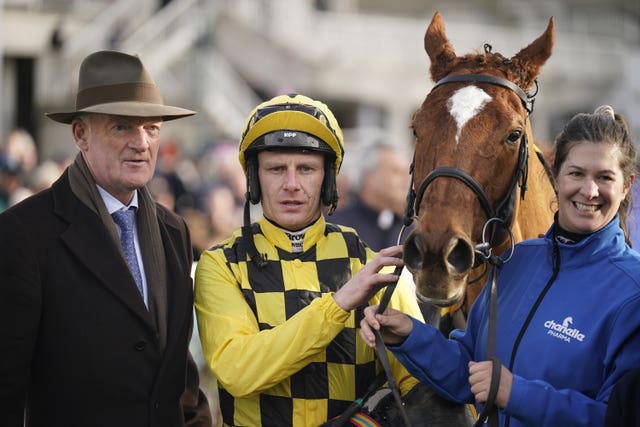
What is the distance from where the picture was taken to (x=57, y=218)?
2.84 m

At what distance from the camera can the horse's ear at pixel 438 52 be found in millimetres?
3047

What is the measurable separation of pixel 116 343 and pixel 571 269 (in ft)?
4.87

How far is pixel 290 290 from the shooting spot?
9.42ft

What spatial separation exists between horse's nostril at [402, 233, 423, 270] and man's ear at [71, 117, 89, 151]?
1.26 meters

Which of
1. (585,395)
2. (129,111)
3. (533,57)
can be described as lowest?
(585,395)

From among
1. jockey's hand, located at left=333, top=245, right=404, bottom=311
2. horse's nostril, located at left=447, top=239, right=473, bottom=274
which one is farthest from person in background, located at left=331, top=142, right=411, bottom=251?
horse's nostril, located at left=447, top=239, right=473, bottom=274

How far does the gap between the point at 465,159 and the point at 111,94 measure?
127 cm

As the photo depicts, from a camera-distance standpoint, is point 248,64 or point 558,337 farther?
point 248,64

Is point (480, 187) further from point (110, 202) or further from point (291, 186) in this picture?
point (110, 202)

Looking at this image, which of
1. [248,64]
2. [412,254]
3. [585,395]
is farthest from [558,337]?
[248,64]

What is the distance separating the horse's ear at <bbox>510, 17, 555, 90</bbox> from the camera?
3006 millimetres

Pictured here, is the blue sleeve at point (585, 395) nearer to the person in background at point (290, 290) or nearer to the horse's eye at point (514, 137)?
the person in background at point (290, 290)

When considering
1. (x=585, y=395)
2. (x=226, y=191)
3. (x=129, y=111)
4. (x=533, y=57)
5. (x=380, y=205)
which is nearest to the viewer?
(x=585, y=395)

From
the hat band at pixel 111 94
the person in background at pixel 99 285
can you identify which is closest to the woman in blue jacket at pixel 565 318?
the person in background at pixel 99 285
